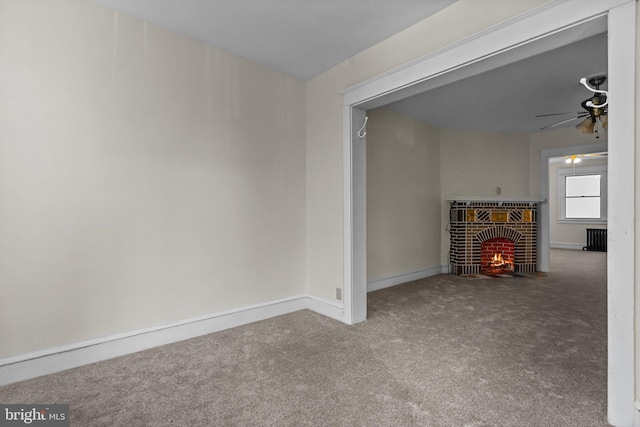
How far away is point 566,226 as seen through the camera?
8.91m

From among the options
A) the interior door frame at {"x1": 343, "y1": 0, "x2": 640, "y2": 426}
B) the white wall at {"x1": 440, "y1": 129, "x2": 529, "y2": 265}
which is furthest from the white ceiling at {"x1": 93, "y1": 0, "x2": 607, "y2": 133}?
the white wall at {"x1": 440, "y1": 129, "x2": 529, "y2": 265}

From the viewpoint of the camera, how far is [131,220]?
2.38m

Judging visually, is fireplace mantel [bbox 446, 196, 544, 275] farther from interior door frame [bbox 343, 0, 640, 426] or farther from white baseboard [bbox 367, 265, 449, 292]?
interior door frame [bbox 343, 0, 640, 426]

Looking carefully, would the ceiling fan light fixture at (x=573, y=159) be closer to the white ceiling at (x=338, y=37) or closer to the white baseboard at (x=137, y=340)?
the white ceiling at (x=338, y=37)

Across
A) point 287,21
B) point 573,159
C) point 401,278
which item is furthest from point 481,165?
point 287,21

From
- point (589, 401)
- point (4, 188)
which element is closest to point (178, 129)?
point (4, 188)

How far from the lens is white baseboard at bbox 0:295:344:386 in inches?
78.5

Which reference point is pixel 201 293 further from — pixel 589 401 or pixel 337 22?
pixel 589 401

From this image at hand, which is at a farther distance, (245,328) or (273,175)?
(273,175)

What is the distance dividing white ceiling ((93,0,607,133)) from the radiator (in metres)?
5.99

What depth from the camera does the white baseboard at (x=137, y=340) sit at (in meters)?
1.99

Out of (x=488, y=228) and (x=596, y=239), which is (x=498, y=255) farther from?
(x=596, y=239)

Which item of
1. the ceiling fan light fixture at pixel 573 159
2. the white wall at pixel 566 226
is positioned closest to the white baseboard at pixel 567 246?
the white wall at pixel 566 226

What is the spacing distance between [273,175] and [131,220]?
4.33 ft
